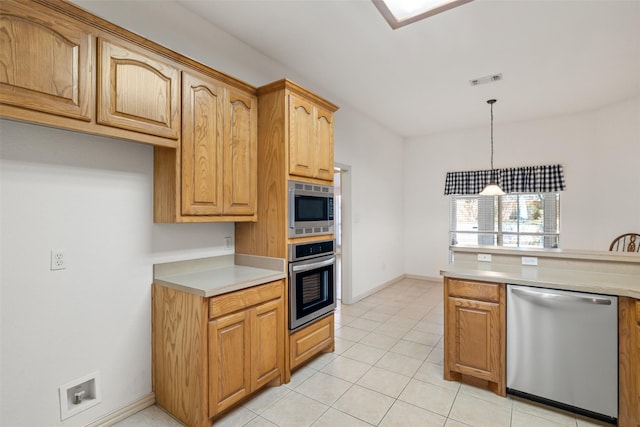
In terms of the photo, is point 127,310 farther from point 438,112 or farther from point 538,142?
point 538,142

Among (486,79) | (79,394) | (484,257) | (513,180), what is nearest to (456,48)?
(486,79)

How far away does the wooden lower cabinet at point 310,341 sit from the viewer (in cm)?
253

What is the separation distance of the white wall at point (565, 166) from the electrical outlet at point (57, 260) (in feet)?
18.7

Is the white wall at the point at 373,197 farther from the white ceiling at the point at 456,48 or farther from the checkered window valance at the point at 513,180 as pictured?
the checkered window valance at the point at 513,180

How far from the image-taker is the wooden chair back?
13.3ft

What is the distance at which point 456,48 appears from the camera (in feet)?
9.62

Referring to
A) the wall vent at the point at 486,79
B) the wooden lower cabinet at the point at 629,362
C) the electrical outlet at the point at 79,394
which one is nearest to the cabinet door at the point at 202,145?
the electrical outlet at the point at 79,394

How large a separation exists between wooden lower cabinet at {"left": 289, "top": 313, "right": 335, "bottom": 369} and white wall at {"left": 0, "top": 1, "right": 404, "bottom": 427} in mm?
1031

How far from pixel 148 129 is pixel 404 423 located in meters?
2.50

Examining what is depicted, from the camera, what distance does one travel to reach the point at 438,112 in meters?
4.84

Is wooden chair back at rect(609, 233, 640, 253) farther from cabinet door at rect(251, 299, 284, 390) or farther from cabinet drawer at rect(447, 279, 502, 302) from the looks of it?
cabinet door at rect(251, 299, 284, 390)

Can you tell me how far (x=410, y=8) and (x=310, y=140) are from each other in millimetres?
1231

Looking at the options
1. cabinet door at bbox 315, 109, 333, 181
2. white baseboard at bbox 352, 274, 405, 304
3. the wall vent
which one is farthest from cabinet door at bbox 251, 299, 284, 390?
the wall vent

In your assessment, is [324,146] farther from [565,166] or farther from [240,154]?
[565,166]
